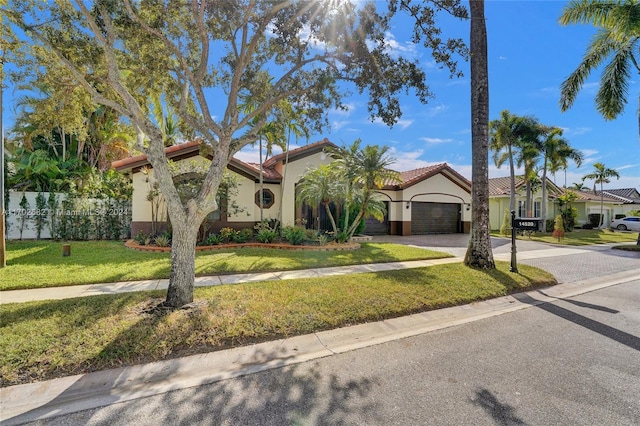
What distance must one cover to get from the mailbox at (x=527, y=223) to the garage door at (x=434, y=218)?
1198 centimetres

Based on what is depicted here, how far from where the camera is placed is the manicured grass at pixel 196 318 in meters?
3.75

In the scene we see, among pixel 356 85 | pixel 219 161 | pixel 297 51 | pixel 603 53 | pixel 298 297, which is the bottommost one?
pixel 298 297

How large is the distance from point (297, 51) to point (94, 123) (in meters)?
18.2

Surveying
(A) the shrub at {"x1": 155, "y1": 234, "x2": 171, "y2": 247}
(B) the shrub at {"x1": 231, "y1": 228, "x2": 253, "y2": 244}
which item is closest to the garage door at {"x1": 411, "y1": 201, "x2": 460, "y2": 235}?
(B) the shrub at {"x1": 231, "y1": 228, "x2": 253, "y2": 244}

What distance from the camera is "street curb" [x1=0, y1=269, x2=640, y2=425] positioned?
3068mm

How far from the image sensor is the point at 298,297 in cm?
596

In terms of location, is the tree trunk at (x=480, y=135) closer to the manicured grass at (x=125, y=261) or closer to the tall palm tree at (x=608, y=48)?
the manicured grass at (x=125, y=261)

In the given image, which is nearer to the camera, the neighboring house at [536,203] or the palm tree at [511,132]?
the palm tree at [511,132]

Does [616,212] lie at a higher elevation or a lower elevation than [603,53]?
lower

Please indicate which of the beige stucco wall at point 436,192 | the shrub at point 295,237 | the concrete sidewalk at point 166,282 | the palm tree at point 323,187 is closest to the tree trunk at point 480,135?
the concrete sidewalk at point 166,282

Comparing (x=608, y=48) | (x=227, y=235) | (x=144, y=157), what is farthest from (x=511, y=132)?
(x=144, y=157)

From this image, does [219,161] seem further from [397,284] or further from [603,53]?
[603,53]

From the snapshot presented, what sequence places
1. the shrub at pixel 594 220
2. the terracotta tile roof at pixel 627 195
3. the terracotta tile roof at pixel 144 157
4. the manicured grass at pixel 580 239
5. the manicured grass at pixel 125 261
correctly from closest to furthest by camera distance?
1. the manicured grass at pixel 125 261
2. the terracotta tile roof at pixel 144 157
3. the manicured grass at pixel 580 239
4. the shrub at pixel 594 220
5. the terracotta tile roof at pixel 627 195

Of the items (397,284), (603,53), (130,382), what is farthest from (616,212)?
(130,382)
